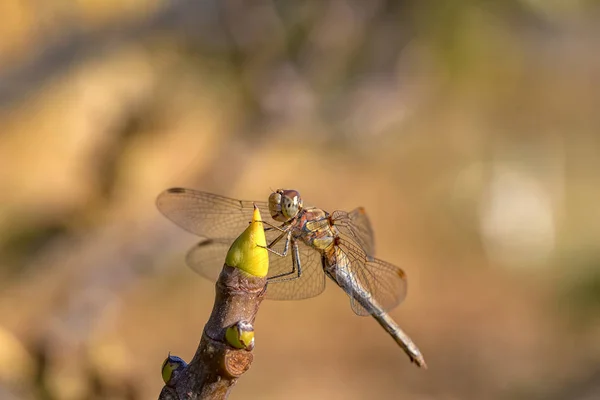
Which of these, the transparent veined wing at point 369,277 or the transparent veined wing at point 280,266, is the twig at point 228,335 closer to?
the transparent veined wing at point 280,266

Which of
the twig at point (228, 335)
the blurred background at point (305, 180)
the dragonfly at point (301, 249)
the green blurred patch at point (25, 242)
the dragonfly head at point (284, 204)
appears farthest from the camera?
the green blurred patch at point (25, 242)

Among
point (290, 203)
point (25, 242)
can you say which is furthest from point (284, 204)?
point (25, 242)

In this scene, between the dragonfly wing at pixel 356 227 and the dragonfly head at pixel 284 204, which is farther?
the dragonfly wing at pixel 356 227

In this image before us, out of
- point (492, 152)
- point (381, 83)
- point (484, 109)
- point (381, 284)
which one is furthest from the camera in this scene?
point (484, 109)

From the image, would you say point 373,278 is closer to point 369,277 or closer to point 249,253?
point 369,277

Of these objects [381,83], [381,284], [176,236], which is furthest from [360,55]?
[381,284]

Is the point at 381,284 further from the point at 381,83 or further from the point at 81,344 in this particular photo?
the point at 381,83

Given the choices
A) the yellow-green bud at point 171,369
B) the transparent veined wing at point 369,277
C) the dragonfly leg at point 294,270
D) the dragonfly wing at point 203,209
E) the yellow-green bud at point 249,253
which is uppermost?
the dragonfly wing at point 203,209

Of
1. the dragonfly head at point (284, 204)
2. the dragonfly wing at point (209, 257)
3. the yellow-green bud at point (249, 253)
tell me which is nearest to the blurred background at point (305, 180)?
the dragonfly wing at point (209, 257)
